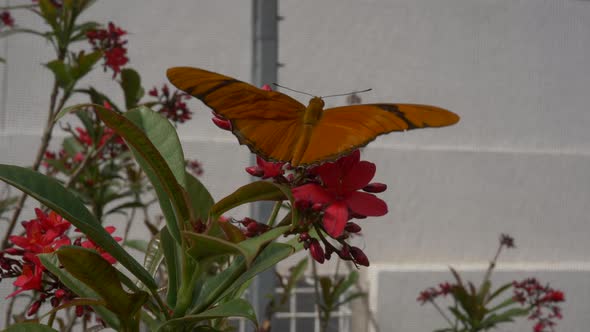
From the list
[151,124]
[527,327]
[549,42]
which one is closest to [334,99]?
[549,42]

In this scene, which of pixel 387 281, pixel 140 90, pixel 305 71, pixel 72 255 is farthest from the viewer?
pixel 387 281

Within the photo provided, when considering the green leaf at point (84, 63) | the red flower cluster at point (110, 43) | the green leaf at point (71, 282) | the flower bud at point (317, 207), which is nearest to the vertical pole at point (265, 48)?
the red flower cluster at point (110, 43)

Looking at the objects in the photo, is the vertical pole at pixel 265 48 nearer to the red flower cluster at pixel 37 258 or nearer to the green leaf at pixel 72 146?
the green leaf at pixel 72 146

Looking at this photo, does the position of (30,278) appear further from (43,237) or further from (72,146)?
(72,146)

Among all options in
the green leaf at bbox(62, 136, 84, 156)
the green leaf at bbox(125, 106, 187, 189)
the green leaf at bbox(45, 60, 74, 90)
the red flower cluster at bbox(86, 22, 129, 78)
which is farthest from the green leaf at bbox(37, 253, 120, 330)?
the green leaf at bbox(62, 136, 84, 156)

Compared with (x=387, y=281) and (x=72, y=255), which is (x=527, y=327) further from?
(x=72, y=255)

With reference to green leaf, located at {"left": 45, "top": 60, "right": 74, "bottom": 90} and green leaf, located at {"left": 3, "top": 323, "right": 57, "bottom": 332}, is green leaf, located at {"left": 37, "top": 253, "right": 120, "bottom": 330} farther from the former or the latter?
green leaf, located at {"left": 45, "top": 60, "right": 74, "bottom": 90}
